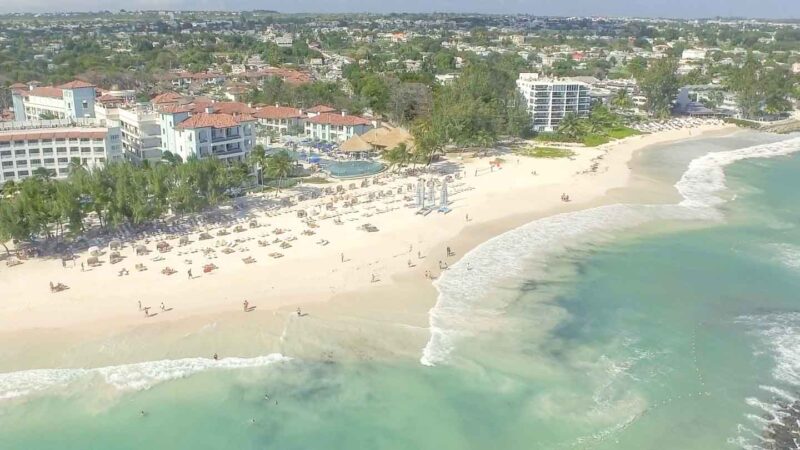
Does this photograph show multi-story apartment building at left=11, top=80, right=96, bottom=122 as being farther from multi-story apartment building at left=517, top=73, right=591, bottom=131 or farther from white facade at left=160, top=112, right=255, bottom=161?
multi-story apartment building at left=517, top=73, right=591, bottom=131

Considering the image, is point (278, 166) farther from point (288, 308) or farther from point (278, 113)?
point (278, 113)

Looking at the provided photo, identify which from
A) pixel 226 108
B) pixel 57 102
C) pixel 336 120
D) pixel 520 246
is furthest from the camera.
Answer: pixel 226 108

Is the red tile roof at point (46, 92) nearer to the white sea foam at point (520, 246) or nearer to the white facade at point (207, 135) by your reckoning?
the white facade at point (207, 135)

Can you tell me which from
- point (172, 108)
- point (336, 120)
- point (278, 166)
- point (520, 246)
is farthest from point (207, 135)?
point (520, 246)

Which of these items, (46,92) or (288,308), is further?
(46,92)

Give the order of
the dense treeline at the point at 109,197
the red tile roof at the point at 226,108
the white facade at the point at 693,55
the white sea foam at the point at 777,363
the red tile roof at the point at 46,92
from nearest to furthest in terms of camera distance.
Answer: the white sea foam at the point at 777,363
the dense treeline at the point at 109,197
the red tile roof at the point at 226,108
the red tile roof at the point at 46,92
the white facade at the point at 693,55

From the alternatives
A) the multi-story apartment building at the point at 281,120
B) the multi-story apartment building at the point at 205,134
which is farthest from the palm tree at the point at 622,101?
the multi-story apartment building at the point at 205,134
